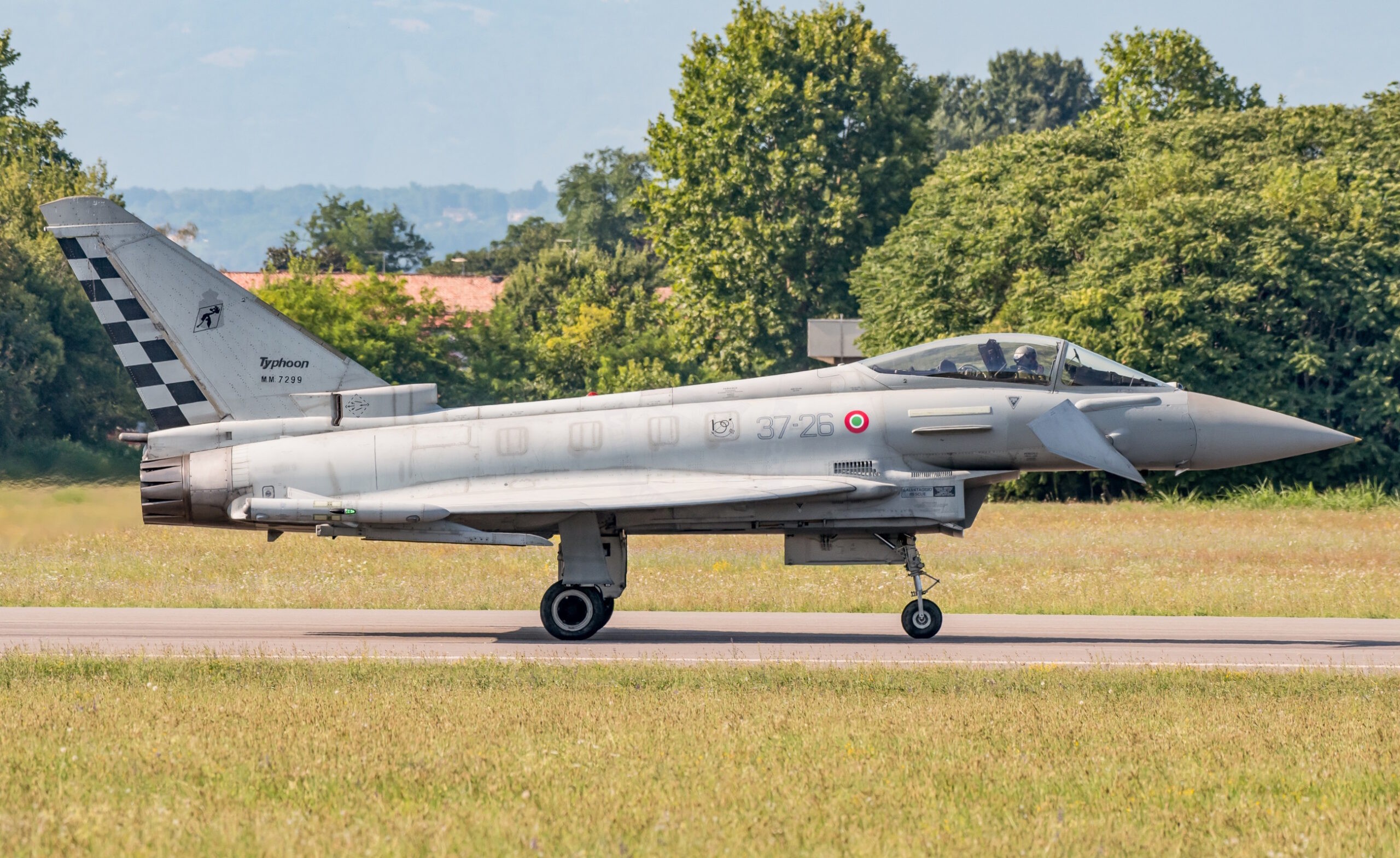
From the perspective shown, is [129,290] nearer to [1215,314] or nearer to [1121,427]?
[1121,427]

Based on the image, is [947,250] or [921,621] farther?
[947,250]

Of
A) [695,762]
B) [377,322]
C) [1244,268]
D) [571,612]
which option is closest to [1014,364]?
[571,612]

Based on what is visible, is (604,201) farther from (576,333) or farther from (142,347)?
(142,347)

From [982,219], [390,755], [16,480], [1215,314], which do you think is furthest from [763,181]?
Answer: [390,755]

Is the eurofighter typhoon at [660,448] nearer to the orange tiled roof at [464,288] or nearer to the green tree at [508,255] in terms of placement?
the orange tiled roof at [464,288]

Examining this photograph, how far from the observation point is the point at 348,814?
7.50 meters

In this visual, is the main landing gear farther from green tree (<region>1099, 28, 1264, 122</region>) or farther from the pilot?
green tree (<region>1099, 28, 1264, 122</region>)

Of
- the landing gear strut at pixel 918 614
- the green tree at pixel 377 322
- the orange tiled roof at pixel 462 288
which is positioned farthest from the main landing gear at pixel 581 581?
the orange tiled roof at pixel 462 288

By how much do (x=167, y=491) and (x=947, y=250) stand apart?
36170mm

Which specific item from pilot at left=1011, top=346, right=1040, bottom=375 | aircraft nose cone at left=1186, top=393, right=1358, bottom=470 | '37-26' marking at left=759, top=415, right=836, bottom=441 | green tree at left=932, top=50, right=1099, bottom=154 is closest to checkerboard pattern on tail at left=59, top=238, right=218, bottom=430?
'37-26' marking at left=759, top=415, right=836, bottom=441

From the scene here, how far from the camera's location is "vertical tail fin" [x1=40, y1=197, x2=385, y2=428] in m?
15.5

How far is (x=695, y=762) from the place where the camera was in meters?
8.75

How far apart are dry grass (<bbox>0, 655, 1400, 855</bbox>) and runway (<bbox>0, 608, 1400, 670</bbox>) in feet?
4.18

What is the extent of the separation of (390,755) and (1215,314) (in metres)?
36.0
